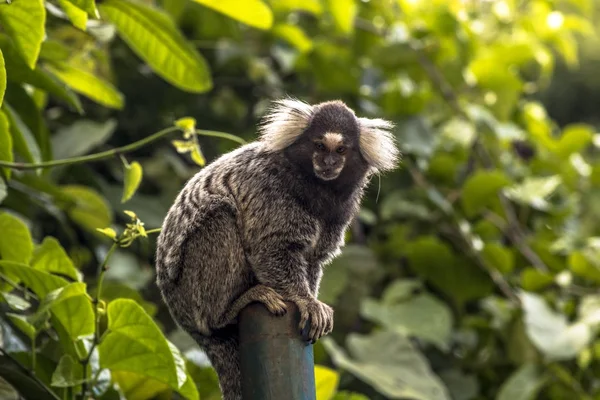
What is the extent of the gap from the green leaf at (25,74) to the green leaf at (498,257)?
7.45ft

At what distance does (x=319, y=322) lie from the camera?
191 cm

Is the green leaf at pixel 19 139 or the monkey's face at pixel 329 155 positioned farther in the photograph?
the green leaf at pixel 19 139

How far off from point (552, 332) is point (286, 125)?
2.11 m

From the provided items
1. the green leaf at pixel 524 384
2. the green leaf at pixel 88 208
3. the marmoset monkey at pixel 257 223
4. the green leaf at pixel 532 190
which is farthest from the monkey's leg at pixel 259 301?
the green leaf at pixel 532 190

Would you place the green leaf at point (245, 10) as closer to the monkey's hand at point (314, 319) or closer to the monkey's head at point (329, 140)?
the monkey's head at point (329, 140)

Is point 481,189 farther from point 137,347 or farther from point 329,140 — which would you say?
point 137,347

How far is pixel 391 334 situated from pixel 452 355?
0.79 m

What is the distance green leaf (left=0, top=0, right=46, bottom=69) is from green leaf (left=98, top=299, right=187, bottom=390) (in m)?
0.62

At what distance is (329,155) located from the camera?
7.30 feet

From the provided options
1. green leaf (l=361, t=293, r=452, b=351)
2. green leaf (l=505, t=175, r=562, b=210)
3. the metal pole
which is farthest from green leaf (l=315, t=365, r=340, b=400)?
green leaf (l=505, t=175, r=562, b=210)

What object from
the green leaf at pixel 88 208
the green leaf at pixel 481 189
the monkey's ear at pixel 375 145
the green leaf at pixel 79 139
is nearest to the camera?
the monkey's ear at pixel 375 145

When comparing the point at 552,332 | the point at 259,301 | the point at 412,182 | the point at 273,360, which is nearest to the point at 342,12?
the point at 412,182

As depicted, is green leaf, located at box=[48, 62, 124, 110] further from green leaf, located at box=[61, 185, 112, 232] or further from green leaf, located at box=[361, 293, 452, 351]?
green leaf, located at box=[361, 293, 452, 351]

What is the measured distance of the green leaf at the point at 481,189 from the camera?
4246mm
